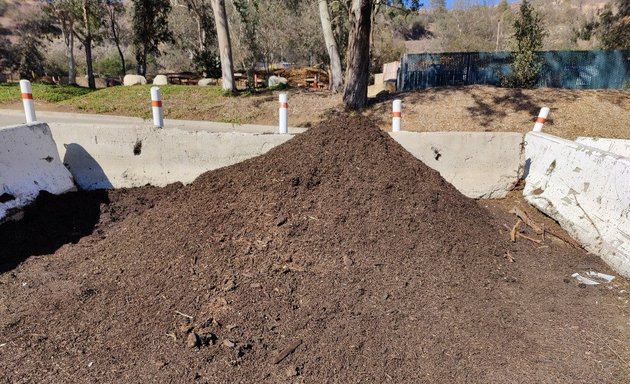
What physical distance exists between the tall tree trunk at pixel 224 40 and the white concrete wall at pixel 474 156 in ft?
37.4

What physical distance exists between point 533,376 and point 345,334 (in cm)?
120

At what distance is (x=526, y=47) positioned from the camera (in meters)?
14.4

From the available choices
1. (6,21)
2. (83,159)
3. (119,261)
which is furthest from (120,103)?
(6,21)

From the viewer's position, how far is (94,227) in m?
4.60

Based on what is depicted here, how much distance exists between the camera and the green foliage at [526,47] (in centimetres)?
1433

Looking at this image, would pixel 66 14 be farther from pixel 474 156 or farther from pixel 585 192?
pixel 585 192

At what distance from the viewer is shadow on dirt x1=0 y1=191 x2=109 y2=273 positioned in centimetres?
405

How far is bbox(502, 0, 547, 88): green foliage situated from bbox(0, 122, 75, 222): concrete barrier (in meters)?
14.6

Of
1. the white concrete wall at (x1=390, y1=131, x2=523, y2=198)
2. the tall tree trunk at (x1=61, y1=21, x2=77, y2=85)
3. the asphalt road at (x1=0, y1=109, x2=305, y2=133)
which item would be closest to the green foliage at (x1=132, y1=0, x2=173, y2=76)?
the tall tree trunk at (x1=61, y1=21, x2=77, y2=85)

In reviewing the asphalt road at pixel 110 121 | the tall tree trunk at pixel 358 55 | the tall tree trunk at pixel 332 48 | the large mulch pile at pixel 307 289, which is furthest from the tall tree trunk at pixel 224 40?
the large mulch pile at pixel 307 289

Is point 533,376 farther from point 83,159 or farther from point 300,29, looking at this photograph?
point 300,29

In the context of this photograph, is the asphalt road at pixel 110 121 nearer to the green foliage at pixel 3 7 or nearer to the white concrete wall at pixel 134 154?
the white concrete wall at pixel 134 154

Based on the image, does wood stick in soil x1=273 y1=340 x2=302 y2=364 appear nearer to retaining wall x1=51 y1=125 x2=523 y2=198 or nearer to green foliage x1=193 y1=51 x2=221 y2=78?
retaining wall x1=51 y1=125 x2=523 y2=198

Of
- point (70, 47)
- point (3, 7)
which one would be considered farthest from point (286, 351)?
point (3, 7)
